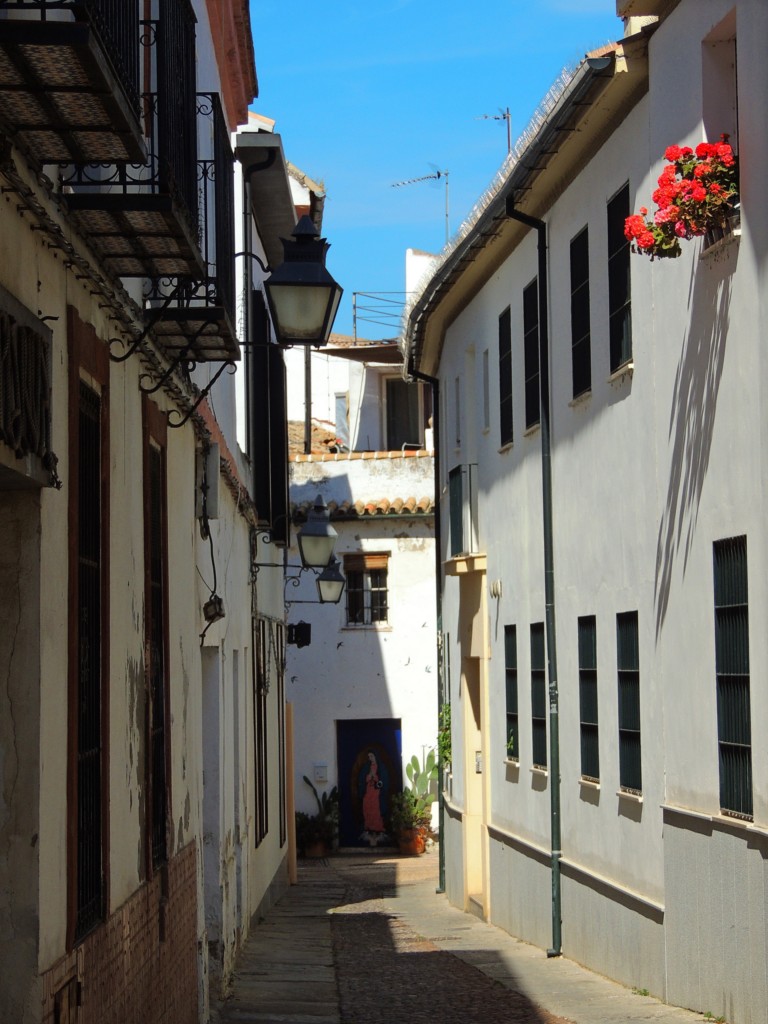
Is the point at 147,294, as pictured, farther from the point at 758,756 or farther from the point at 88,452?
the point at 758,756

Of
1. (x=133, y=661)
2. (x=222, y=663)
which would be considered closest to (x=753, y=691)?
(x=133, y=661)

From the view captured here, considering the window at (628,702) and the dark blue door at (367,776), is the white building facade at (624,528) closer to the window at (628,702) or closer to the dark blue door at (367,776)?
the window at (628,702)

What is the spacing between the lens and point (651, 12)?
11547 mm

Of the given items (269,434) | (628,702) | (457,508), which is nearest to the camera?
(628,702)

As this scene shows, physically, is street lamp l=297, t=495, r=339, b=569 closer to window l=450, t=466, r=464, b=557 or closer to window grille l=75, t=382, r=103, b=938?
window l=450, t=466, r=464, b=557

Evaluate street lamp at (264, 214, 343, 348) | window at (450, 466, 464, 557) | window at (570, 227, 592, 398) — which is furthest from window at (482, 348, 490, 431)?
street lamp at (264, 214, 343, 348)

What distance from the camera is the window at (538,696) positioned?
16250 millimetres

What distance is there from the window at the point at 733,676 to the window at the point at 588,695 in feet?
12.4

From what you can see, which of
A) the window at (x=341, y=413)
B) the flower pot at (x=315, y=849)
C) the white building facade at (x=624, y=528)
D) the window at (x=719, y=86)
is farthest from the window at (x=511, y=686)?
the window at (x=341, y=413)

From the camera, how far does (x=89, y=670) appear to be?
22.9 feet

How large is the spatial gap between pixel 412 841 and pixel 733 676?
2035 centimetres

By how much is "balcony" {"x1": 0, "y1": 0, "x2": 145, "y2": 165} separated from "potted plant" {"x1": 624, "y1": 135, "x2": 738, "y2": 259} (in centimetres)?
448

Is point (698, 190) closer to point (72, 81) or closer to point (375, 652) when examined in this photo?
point (72, 81)

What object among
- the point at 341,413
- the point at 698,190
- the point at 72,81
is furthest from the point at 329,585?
the point at 72,81
